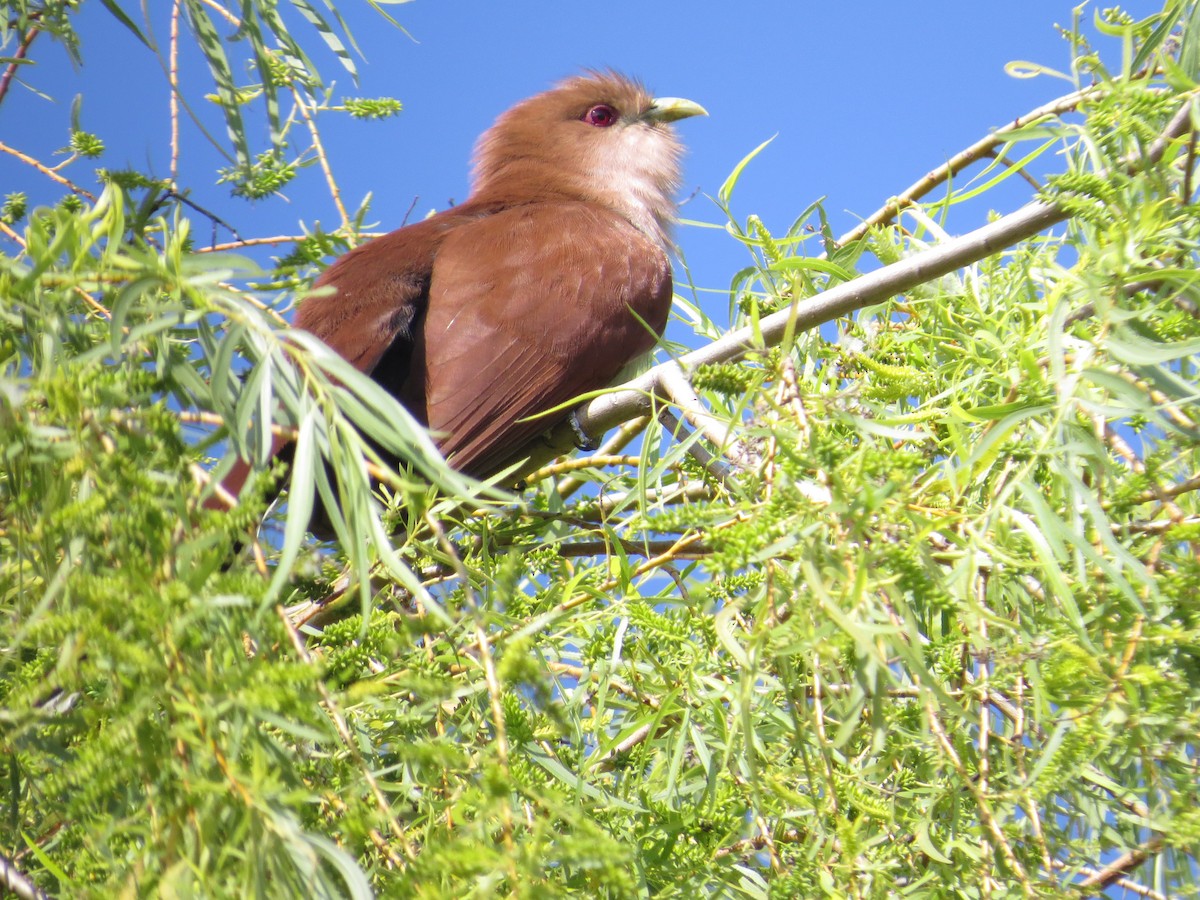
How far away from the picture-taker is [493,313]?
3.38 metres

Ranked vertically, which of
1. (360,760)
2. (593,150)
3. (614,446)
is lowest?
(614,446)

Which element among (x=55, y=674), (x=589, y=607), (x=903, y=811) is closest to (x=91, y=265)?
(x=55, y=674)

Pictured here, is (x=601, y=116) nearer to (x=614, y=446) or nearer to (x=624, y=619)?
(x=614, y=446)

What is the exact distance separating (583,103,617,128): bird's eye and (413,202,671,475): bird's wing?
1.40 metres

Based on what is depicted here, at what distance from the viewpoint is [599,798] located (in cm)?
158

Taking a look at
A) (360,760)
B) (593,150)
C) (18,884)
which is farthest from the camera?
(593,150)

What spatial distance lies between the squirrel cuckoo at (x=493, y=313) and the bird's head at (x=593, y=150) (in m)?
0.49

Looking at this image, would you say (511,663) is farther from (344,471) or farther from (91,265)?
(91,265)

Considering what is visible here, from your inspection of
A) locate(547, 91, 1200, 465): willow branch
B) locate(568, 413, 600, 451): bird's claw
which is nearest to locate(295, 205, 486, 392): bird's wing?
locate(568, 413, 600, 451): bird's claw

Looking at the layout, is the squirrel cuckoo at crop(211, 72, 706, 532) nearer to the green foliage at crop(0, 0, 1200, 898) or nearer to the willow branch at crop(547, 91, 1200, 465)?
the willow branch at crop(547, 91, 1200, 465)

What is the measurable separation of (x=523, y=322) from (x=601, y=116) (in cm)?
209

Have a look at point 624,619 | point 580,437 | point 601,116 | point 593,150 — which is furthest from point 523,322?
point 601,116

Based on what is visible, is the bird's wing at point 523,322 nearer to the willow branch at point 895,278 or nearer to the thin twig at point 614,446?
the thin twig at point 614,446

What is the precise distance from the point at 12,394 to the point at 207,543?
25 centimetres
